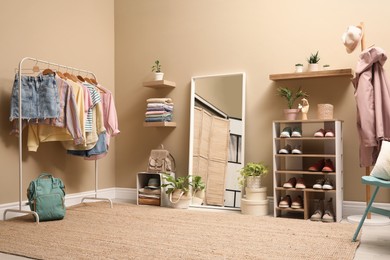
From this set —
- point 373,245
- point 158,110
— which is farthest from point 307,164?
point 158,110

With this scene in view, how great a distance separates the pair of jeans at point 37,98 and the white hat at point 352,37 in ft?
8.87

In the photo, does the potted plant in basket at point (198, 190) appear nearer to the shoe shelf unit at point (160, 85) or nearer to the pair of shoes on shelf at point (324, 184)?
the shoe shelf unit at point (160, 85)

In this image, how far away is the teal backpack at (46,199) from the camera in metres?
3.59

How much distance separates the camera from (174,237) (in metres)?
2.99

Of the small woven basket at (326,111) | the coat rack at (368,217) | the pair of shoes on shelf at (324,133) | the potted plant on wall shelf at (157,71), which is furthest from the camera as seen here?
the potted plant on wall shelf at (157,71)

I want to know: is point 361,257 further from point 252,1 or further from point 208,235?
point 252,1

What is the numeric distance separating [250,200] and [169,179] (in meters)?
0.95

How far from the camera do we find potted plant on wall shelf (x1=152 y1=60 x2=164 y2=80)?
4.90m

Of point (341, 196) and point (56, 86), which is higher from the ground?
point (56, 86)

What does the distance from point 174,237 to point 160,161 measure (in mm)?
1824

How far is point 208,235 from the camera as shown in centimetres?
305

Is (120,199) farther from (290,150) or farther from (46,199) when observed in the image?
(290,150)

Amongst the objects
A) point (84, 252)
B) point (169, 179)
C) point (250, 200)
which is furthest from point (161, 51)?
point (84, 252)

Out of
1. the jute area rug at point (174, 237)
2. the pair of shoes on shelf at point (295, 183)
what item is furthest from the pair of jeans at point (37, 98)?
the pair of shoes on shelf at point (295, 183)
